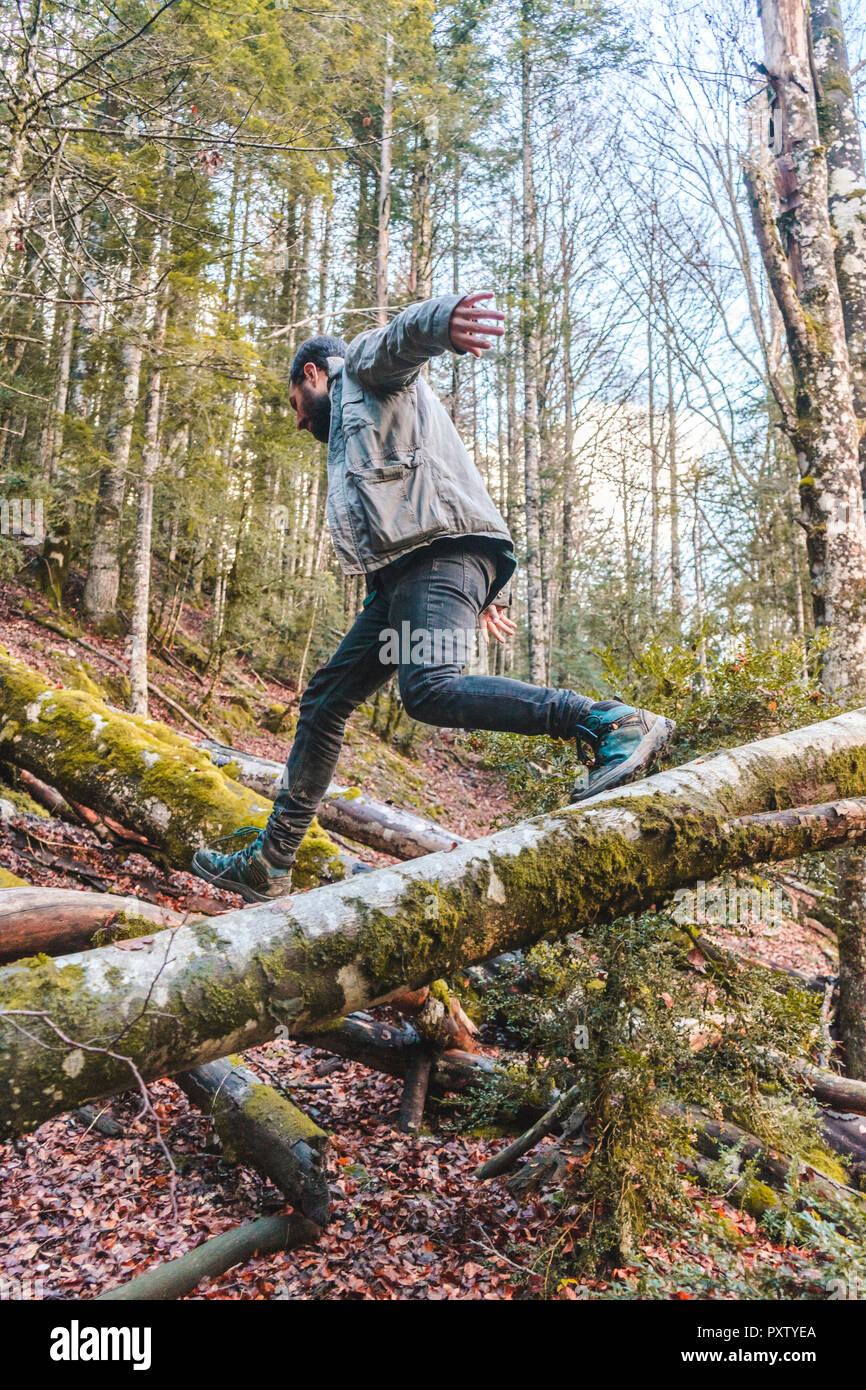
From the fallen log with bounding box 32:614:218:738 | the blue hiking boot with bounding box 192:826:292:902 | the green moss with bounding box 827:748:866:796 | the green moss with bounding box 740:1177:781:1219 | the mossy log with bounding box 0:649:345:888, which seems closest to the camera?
the green moss with bounding box 827:748:866:796

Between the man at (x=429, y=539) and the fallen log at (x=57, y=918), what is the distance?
5.04 feet

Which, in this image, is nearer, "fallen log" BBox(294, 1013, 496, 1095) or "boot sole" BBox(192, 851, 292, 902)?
"boot sole" BBox(192, 851, 292, 902)

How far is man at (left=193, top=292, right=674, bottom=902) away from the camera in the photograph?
237cm

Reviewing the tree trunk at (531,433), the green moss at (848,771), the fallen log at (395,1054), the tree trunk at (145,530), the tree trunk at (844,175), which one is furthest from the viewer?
the tree trunk at (531,433)

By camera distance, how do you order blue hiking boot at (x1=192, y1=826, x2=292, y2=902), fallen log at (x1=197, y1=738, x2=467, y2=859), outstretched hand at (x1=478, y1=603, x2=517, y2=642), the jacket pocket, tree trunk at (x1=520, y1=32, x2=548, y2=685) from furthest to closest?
tree trunk at (x1=520, y1=32, x2=548, y2=685) → fallen log at (x1=197, y1=738, x2=467, y2=859) → outstretched hand at (x1=478, y1=603, x2=517, y2=642) → blue hiking boot at (x1=192, y1=826, x2=292, y2=902) → the jacket pocket

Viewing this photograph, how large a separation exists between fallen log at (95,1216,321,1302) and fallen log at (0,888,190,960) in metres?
1.16

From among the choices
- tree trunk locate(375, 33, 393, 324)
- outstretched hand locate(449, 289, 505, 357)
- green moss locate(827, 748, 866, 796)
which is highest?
tree trunk locate(375, 33, 393, 324)

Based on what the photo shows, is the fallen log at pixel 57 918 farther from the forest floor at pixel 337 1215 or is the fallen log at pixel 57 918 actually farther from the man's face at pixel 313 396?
the man's face at pixel 313 396

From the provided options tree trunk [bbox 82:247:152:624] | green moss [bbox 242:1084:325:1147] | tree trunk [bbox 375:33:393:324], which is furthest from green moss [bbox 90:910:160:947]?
tree trunk [bbox 375:33:393:324]

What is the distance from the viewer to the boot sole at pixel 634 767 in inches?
93.2

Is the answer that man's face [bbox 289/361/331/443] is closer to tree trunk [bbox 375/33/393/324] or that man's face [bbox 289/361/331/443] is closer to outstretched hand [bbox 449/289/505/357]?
outstretched hand [bbox 449/289/505/357]

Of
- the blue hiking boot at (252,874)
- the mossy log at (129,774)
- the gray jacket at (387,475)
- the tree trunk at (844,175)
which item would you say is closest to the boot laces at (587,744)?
the gray jacket at (387,475)

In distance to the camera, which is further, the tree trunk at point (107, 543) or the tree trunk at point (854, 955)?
the tree trunk at point (107, 543)
